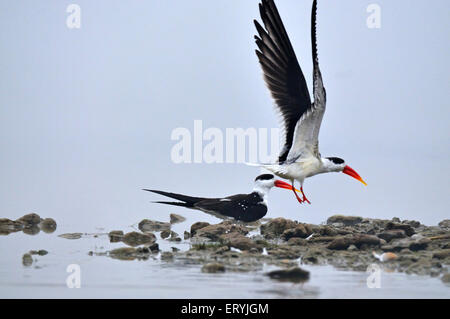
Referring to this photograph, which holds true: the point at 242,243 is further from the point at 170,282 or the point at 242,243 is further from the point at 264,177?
the point at 264,177

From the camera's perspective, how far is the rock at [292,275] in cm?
656

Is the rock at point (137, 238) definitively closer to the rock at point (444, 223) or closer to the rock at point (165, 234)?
the rock at point (165, 234)

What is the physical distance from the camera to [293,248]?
26.1 ft

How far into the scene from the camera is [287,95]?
30.0 feet

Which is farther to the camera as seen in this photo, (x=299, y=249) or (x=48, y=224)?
(x=48, y=224)

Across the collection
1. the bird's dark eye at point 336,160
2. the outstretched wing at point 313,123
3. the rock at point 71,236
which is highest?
the outstretched wing at point 313,123

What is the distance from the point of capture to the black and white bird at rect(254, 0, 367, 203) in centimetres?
891

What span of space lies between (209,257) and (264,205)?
6.90 feet

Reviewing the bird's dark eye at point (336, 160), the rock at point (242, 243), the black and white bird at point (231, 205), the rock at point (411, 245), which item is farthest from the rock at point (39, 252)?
the bird's dark eye at point (336, 160)

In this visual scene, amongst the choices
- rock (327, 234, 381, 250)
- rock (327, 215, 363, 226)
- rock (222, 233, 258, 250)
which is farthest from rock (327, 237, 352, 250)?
rock (327, 215, 363, 226)

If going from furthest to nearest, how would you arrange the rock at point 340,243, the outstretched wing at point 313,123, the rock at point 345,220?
the rock at point 345,220 < the rock at point 340,243 < the outstretched wing at point 313,123

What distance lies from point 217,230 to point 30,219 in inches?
109

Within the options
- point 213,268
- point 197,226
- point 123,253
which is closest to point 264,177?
point 197,226
